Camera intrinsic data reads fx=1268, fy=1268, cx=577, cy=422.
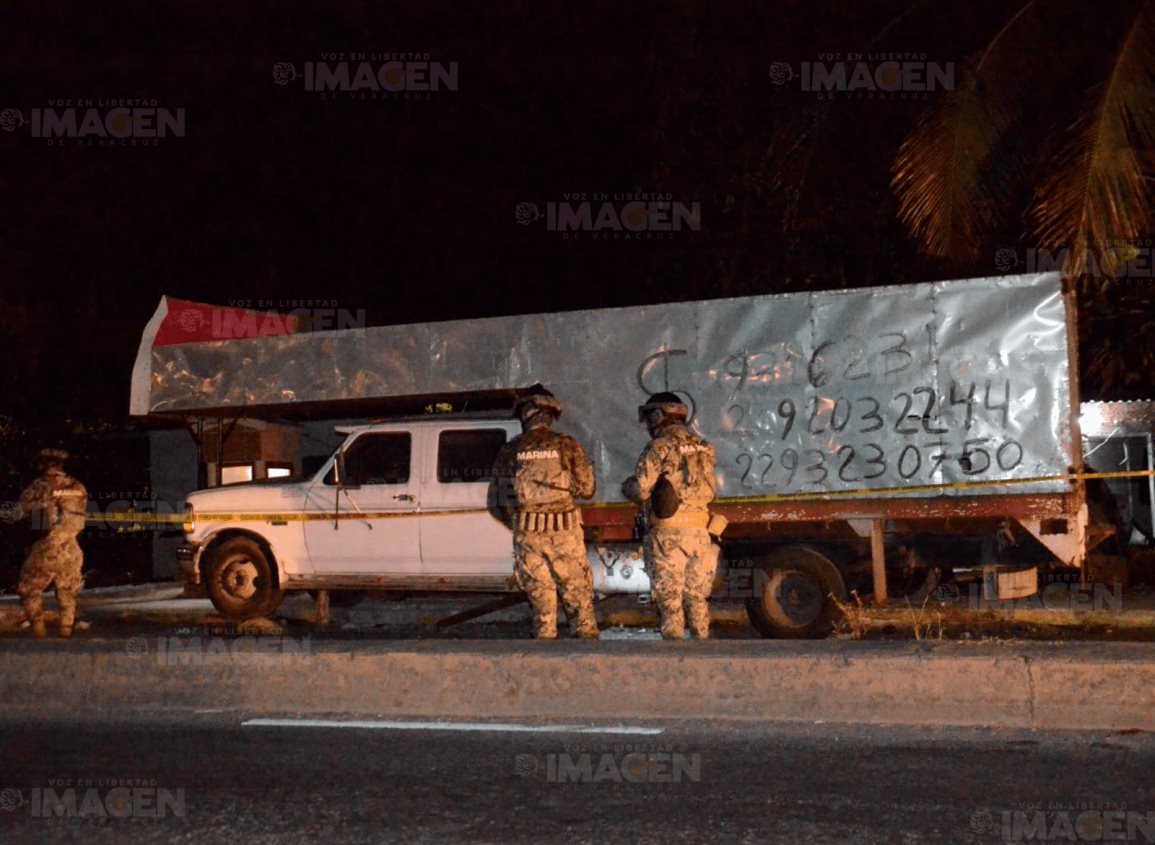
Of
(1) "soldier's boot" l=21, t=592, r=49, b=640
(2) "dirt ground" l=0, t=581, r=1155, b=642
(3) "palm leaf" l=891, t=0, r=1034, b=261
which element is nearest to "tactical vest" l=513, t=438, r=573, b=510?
(2) "dirt ground" l=0, t=581, r=1155, b=642

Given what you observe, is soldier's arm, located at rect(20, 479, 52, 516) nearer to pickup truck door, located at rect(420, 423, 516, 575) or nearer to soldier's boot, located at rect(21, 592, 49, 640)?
soldier's boot, located at rect(21, 592, 49, 640)

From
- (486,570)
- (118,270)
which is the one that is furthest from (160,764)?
(118,270)

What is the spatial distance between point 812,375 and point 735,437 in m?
0.69

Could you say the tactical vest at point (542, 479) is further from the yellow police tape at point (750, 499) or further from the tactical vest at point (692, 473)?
the yellow police tape at point (750, 499)

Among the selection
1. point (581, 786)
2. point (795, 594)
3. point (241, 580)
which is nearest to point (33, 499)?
point (241, 580)

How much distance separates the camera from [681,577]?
6984 millimetres

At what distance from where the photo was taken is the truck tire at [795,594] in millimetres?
8742

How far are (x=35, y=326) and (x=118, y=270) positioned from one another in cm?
681

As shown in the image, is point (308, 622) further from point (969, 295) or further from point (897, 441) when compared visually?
point (969, 295)

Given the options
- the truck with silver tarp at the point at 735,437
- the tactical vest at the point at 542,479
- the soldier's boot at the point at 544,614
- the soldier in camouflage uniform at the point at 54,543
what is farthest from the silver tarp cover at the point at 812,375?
the soldier in camouflage uniform at the point at 54,543

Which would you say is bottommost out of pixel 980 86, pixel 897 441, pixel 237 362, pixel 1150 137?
pixel 897 441

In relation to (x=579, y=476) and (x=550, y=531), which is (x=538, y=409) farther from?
(x=550, y=531)

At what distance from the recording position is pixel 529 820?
4.46 m

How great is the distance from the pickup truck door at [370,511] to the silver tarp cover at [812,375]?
48cm
